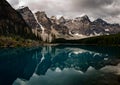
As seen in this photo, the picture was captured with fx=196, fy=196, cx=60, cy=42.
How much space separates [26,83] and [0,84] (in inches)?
299

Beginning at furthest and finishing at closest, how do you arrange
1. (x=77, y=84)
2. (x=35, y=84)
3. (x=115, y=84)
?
(x=35, y=84)
(x=77, y=84)
(x=115, y=84)

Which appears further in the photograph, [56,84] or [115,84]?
[56,84]

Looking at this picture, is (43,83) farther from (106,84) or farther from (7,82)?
(106,84)

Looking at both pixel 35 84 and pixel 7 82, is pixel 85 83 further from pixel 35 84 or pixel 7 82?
pixel 7 82

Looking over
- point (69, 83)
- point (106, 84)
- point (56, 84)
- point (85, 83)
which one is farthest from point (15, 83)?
point (106, 84)

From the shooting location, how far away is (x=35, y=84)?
57.6 m

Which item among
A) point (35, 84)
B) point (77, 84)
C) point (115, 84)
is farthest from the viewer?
point (35, 84)

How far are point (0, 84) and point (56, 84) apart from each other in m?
15.7

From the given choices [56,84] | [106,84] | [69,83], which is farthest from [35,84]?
[106,84]

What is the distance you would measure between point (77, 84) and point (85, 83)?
90.6 inches

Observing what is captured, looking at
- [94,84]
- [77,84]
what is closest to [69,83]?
[77,84]

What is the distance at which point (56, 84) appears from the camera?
184ft

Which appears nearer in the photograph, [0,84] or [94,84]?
[94,84]

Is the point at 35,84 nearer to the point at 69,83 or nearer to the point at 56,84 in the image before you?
the point at 56,84
